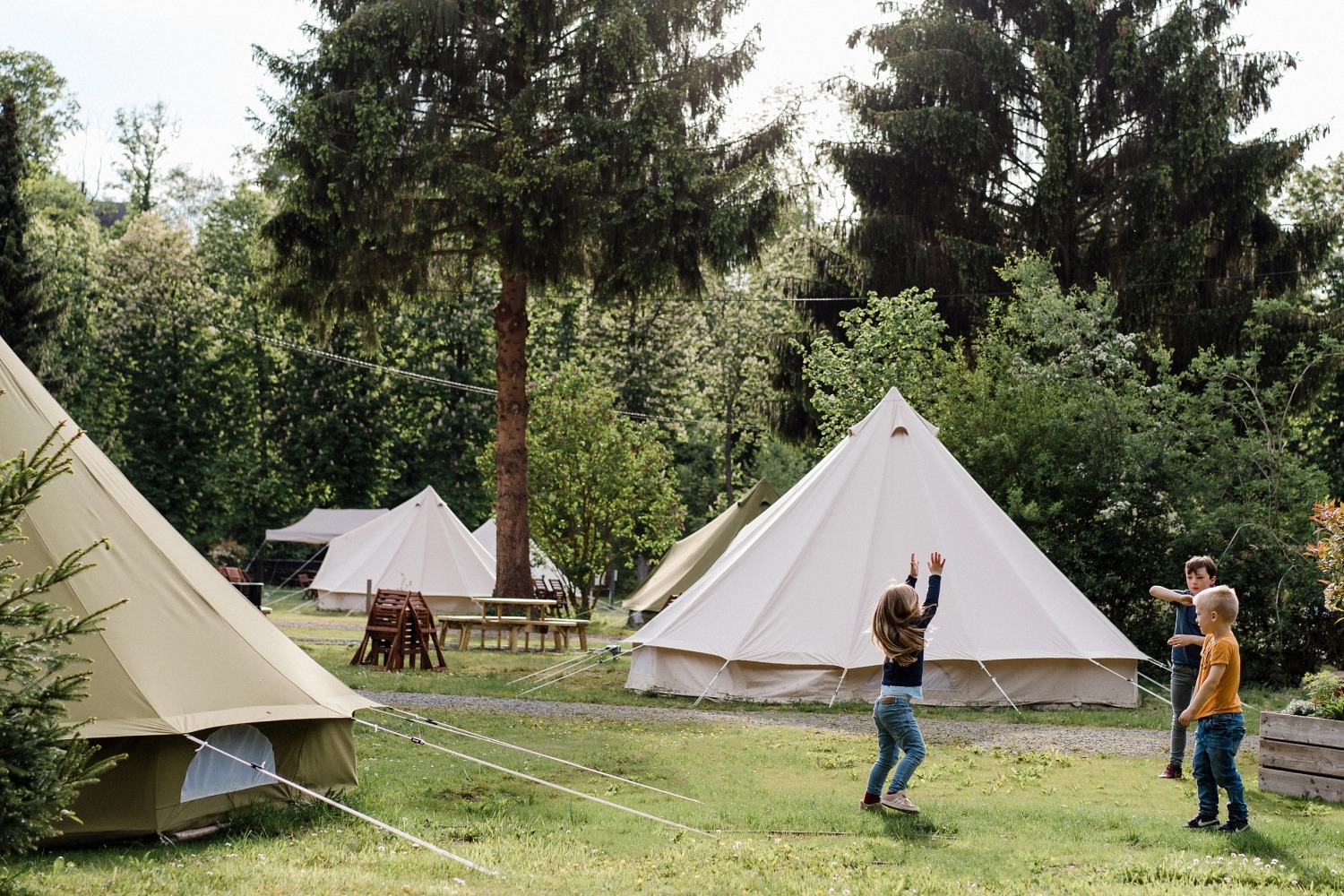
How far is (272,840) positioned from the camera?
241 inches

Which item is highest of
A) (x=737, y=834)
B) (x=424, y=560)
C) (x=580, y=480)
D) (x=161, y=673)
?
(x=580, y=480)

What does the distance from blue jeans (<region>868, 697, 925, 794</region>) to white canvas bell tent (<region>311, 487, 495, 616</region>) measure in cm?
1978

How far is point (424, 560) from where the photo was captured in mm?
27062

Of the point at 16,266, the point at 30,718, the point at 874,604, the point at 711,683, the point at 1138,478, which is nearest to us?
the point at 30,718

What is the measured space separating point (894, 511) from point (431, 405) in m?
28.9

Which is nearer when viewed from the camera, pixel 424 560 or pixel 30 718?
pixel 30 718

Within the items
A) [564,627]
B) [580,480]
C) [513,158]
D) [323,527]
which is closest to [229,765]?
[564,627]

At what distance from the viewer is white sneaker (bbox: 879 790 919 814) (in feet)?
23.0

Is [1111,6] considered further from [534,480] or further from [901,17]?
[534,480]

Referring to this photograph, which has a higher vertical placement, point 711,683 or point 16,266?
point 16,266

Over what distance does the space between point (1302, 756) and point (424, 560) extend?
69.9 ft

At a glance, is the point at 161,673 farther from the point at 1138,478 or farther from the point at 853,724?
the point at 1138,478

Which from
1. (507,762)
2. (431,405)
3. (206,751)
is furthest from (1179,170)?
(431,405)

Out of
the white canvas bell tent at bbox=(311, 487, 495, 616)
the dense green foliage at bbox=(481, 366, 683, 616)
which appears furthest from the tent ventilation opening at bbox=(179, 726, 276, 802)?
the white canvas bell tent at bbox=(311, 487, 495, 616)
